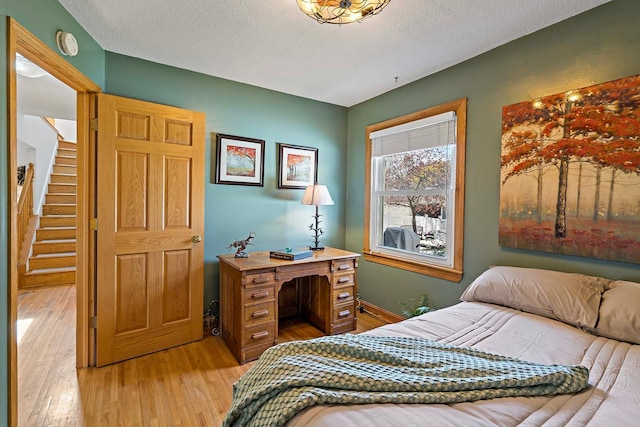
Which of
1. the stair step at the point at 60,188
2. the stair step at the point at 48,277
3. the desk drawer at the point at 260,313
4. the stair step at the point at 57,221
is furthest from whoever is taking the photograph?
the stair step at the point at 60,188

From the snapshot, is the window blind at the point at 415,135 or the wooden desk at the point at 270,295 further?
the window blind at the point at 415,135

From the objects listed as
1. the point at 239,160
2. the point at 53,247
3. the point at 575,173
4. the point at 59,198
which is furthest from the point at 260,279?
the point at 59,198

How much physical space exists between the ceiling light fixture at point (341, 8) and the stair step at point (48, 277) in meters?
5.00

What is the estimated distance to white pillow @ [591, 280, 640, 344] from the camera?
138 centimetres

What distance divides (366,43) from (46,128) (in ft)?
21.3

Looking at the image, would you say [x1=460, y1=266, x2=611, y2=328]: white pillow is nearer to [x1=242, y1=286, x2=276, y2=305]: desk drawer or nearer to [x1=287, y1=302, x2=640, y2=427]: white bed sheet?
[x1=287, y1=302, x2=640, y2=427]: white bed sheet

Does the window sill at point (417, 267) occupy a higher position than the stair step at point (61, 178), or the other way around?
the stair step at point (61, 178)

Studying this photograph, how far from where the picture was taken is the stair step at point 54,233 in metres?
4.71

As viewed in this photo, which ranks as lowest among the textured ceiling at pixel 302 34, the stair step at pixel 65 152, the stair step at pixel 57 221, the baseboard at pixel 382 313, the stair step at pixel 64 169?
the baseboard at pixel 382 313

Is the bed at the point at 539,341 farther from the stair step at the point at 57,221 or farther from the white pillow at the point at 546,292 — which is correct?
the stair step at the point at 57,221

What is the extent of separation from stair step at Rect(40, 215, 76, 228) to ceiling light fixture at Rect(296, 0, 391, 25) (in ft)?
18.3

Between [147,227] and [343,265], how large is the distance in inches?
68.6

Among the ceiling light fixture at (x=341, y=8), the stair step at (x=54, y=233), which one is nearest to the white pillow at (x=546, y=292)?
the ceiling light fixture at (x=341, y=8)

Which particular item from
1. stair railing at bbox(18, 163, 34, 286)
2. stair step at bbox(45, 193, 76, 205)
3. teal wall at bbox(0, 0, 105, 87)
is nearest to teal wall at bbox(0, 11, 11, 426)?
teal wall at bbox(0, 0, 105, 87)
